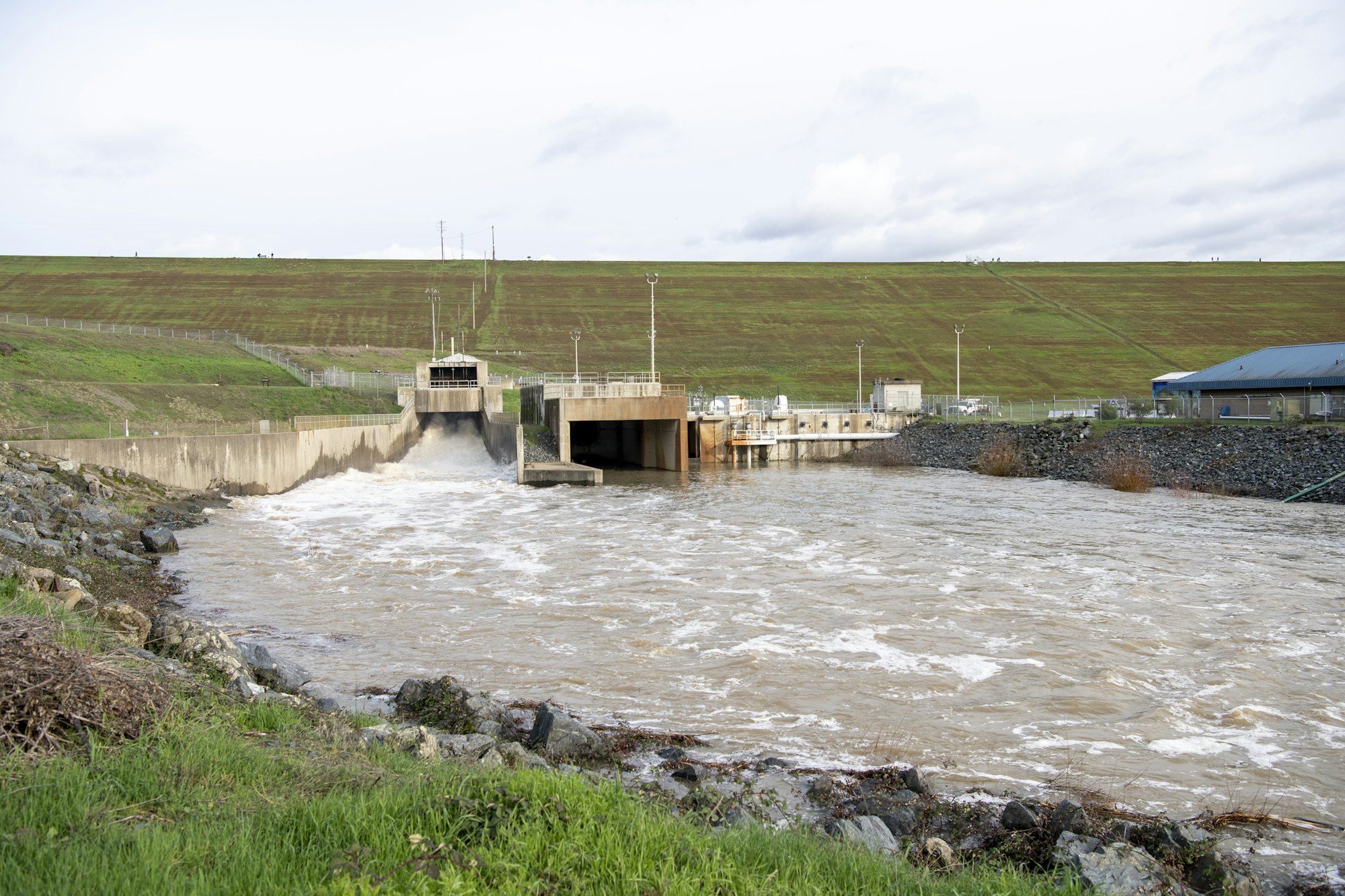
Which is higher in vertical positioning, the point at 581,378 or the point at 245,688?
the point at 581,378

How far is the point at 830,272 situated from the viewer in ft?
454

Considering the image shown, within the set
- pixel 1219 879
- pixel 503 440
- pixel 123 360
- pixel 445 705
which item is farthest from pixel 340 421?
pixel 1219 879

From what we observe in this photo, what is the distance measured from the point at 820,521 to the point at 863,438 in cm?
3293

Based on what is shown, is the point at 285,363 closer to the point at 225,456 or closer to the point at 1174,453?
the point at 225,456

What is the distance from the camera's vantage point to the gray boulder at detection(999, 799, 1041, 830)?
7656mm

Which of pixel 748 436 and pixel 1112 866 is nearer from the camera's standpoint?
pixel 1112 866

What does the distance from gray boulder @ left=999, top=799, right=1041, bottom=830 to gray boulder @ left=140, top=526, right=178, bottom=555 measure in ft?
65.0

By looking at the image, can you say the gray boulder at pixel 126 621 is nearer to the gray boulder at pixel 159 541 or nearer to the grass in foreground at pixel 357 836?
the grass in foreground at pixel 357 836

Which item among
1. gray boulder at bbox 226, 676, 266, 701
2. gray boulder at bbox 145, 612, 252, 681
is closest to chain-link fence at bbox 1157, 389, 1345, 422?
gray boulder at bbox 145, 612, 252, 681

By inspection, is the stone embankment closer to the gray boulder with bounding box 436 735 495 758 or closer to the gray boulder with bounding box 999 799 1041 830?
the gray boulder with bounding box 999 799 1041 830

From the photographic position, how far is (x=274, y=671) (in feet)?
36.4

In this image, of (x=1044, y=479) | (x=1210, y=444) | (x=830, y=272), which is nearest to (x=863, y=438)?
(x=1044, y=479)

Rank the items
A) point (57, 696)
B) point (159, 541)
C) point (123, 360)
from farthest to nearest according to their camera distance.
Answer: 1. point (123, 360)
2. point (159, 541)
3. point (57, 696)

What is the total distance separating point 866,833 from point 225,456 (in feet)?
102
